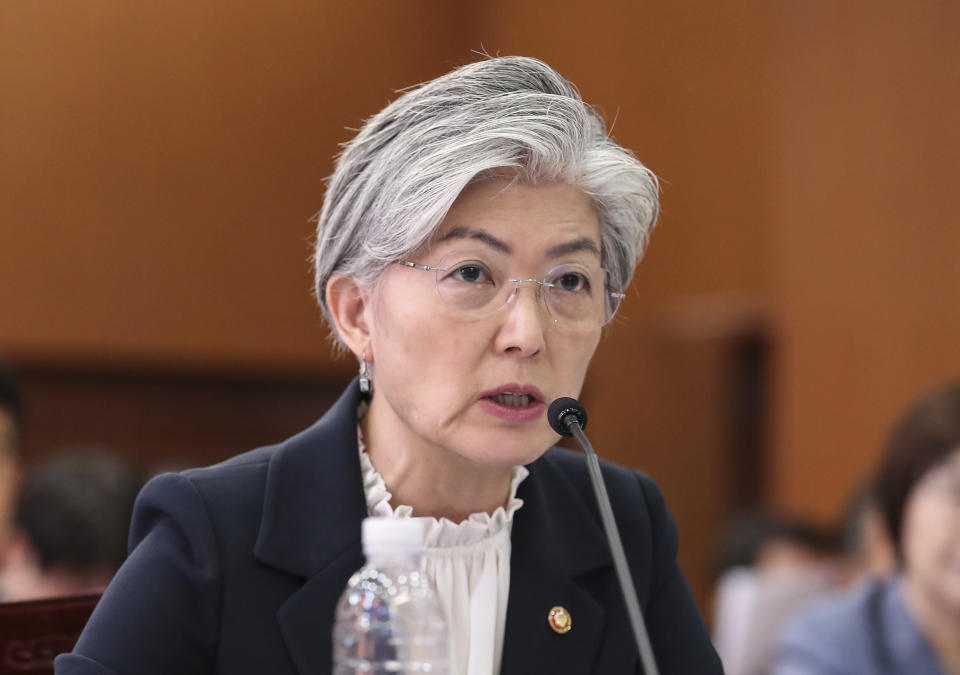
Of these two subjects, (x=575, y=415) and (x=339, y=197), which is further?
(x=339, y=197)

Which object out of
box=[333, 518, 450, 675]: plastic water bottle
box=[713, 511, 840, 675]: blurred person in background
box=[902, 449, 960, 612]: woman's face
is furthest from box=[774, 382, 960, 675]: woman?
box=[333, 518, 450, 675]: plastic water bottle

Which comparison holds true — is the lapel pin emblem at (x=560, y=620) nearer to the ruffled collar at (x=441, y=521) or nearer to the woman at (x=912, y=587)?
the ruffled collar at (x=441, y=521)

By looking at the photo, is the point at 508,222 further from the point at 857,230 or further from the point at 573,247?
the point at 857,230

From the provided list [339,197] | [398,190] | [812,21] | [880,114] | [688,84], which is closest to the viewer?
[398,190]

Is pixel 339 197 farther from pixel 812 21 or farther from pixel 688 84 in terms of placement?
pixel 688 84

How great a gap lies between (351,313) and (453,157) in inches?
11.3

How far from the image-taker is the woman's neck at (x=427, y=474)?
1599 mm

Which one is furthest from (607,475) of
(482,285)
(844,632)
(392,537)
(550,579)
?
(844,632)

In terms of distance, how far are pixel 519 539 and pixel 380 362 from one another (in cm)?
32

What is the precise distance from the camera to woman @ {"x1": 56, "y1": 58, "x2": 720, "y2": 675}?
1429mm

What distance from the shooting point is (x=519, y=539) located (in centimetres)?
166

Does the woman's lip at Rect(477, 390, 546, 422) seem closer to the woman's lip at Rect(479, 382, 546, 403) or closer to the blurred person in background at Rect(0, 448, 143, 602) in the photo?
the woman's lip at Rect(479, 382, 546, 403)

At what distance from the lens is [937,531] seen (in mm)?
2684

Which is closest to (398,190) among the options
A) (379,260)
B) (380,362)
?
(379,260)
